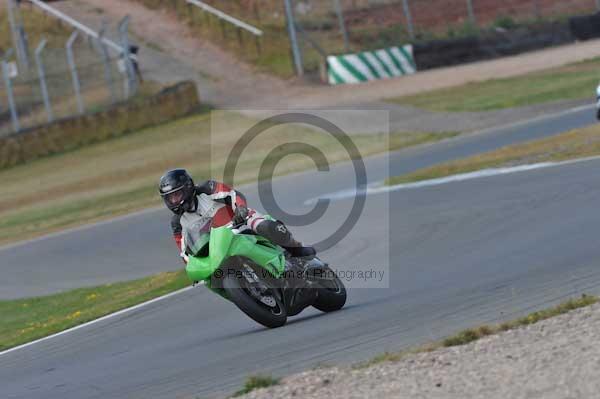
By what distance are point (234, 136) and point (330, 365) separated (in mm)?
23048

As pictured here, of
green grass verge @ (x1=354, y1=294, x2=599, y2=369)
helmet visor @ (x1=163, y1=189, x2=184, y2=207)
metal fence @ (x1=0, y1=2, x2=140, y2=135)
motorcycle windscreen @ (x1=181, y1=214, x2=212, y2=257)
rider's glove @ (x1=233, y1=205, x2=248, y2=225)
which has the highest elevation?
metal fence @ (x1=0, y1=2, x2=140, y2=135)

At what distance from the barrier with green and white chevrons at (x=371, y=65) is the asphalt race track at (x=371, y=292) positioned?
18.9 m

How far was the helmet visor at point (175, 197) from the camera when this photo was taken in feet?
29.5

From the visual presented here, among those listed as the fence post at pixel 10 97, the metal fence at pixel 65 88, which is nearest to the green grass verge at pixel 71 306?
the fence post at pixel 10 97

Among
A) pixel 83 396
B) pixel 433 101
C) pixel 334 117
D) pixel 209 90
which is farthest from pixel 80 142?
pixel 83 396

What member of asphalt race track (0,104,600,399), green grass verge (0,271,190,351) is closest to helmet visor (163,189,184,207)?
asphalt race track (0,104,600,399)

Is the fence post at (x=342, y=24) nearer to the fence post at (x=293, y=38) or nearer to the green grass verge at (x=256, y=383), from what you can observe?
the fence post at (x=293, y=38)

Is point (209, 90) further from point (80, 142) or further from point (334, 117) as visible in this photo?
point (334, 117)

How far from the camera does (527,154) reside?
60.8ft

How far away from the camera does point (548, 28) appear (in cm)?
3959

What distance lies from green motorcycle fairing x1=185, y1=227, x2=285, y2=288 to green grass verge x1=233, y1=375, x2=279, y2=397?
2.01m

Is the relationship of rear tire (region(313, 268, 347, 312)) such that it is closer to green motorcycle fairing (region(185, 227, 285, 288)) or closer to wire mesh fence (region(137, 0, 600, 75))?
green motorcycle fairing (region(185, 227, 285, 288))

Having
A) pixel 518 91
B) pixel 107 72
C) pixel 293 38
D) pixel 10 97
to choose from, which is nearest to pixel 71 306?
pixel 518 91

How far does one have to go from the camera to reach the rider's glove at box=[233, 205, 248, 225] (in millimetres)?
8938
